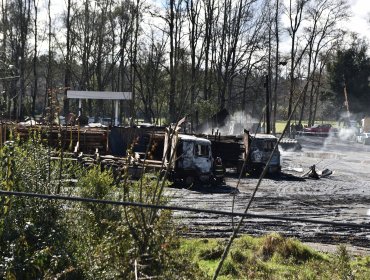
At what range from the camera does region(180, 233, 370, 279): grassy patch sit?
967cm

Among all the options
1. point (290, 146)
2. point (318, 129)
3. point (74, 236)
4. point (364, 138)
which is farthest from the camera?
point (318, 129)

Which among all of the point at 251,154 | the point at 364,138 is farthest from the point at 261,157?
the point at 364,138

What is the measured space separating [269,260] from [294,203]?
31.4ft

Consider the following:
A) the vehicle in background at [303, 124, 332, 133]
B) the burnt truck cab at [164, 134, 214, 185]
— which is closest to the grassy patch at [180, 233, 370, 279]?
the burnt truck cab at [164, 134, 214, 185]

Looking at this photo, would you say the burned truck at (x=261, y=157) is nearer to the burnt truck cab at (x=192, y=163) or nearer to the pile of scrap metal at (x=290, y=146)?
the burnt truck cab at (x=192, y=163)

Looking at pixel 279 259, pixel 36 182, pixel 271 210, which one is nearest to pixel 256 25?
pixel 271 210

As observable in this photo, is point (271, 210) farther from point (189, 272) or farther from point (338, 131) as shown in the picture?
point (338, 131)

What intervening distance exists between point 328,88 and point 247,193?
52.2m

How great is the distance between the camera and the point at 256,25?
53219 millimetres

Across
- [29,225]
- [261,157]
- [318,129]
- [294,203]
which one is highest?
[29,225]

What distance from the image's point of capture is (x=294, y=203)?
20.5 m

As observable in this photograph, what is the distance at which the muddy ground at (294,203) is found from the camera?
47.9 feet

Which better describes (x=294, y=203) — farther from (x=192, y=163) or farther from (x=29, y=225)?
(x=29, y=225)

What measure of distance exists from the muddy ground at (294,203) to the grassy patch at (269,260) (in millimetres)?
885
